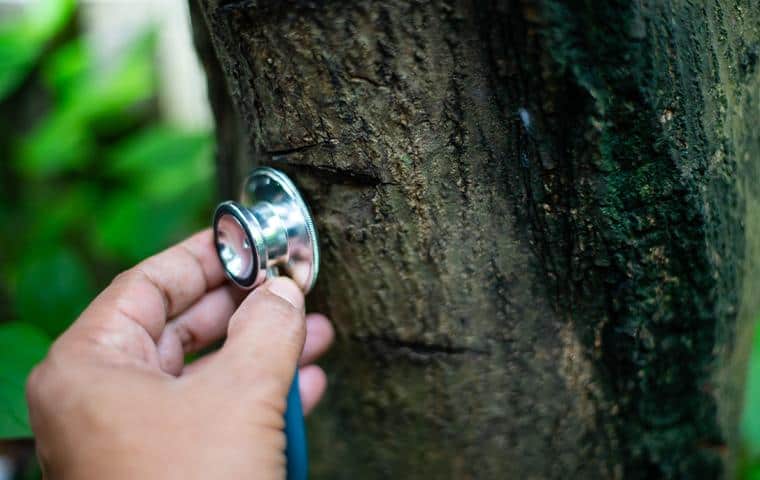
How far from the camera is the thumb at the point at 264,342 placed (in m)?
0.45

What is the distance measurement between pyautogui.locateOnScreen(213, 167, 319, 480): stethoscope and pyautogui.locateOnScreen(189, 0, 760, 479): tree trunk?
2 centimetres

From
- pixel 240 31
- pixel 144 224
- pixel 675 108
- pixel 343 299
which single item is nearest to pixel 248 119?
pixel 240 31

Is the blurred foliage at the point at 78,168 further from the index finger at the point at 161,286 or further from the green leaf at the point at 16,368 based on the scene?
the index finger at the point at 161,286

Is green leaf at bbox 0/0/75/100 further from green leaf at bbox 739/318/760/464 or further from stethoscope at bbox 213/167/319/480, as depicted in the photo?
green leaf at bbox 739/318/760/464

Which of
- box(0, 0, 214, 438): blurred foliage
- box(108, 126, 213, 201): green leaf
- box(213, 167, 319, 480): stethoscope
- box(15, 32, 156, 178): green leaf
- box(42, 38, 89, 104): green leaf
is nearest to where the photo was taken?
box(213, 167, 319, 480): stethoscope

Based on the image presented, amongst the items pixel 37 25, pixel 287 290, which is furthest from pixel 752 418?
pixel 37 25

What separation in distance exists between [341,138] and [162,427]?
0.84 ft

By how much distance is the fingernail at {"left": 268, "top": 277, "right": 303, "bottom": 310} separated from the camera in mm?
536

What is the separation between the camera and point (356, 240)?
55 centimetres

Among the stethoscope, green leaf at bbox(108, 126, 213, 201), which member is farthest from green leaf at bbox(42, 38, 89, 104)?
the stethoscope

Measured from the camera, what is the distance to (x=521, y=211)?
0.52m

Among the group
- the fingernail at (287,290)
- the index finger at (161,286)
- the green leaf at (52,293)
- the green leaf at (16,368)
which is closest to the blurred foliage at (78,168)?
the green leaf at (52,293)

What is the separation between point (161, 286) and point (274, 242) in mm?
130

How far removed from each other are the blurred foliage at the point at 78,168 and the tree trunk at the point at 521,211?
1.95ft
